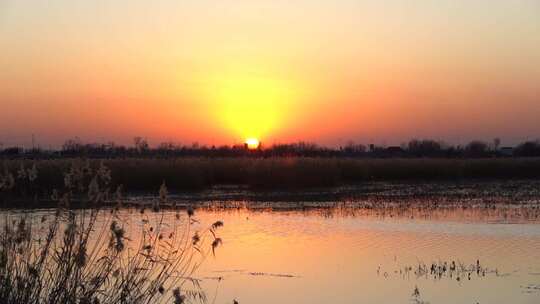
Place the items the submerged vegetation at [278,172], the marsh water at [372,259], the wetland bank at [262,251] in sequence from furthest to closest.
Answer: the submerged vegetation at [278,172], the marsh water at [372,259], the wetland bank at [262,251]

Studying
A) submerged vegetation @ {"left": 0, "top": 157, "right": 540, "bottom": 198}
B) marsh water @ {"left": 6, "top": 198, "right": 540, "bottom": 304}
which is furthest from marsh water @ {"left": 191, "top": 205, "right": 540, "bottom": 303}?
submerged vegetation @ {"left": 0, "top": 157, "right": 540, "bottom": 198}

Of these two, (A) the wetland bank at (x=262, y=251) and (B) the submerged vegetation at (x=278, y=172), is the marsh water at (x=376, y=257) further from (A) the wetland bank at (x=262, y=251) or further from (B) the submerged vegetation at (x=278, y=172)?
(B) the submerged vegetation at (x=278, y=172)

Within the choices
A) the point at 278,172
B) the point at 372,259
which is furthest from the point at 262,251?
the point at 278,172

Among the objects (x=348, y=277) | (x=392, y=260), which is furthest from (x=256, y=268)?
(x=392, y=260)

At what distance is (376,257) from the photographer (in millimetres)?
13836

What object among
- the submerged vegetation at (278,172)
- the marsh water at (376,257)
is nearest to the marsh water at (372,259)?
the marsh water at (376,257)

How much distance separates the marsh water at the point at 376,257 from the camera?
1059cm

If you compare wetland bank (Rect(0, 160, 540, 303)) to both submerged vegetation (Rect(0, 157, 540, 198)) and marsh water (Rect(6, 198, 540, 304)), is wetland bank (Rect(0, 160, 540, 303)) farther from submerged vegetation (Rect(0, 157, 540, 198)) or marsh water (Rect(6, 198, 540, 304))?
submerged vegetation (Rect(0, 157, 540, 198))

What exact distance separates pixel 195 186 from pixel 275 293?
24164mm

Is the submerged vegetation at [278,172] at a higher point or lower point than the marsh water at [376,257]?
higher

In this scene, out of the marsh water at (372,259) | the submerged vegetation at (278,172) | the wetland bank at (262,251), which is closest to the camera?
the wetland bank at (262,251)

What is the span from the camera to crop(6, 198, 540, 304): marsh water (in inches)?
417

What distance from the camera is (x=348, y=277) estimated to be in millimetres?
11898

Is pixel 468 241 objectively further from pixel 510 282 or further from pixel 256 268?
pixel 256 268
